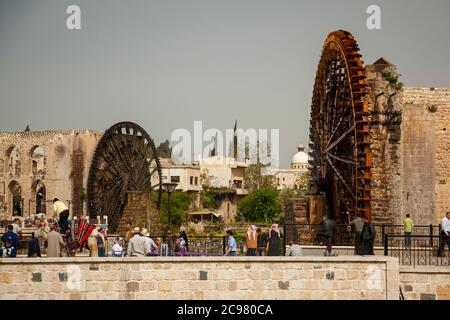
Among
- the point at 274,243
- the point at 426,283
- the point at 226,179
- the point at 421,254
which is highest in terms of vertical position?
the point at 226,179

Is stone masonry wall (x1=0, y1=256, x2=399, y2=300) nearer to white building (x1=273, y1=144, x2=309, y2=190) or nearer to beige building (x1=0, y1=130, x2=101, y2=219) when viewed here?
beige building (x1=0, y1=130, x2=101, y2=219)

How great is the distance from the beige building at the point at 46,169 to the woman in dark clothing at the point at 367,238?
48.6m

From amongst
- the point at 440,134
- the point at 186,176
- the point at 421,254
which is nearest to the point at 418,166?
the point at 440,134

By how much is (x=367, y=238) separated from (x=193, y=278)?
3.76 meters

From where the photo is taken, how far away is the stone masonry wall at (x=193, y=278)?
644 inches

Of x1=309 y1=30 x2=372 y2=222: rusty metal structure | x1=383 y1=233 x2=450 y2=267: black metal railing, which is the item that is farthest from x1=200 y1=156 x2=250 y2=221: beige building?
x1=383 y1=233 x2=450 y2=267: black metal railing

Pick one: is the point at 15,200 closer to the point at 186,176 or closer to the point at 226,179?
the point at 186,176

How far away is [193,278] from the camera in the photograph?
53.8 ft

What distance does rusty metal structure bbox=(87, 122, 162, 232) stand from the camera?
42.5 meters

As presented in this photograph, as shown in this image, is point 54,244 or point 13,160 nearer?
point 54,244

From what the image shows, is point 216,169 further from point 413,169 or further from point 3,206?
point 413,169

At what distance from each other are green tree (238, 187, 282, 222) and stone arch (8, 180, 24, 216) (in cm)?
1966

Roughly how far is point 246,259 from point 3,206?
2141 inches

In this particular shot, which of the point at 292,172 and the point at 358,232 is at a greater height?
the point at 292,172
